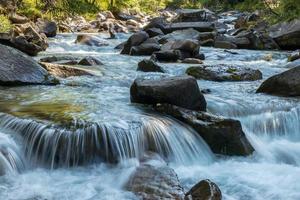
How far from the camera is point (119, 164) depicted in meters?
6.70

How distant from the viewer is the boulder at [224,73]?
1252cm

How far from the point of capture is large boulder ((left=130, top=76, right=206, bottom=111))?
8289mm

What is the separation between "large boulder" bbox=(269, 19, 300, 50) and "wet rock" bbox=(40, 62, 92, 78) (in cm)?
968

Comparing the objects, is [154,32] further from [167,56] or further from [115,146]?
[115,146]

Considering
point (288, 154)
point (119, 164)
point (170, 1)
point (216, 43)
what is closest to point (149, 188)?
point (119, 164)

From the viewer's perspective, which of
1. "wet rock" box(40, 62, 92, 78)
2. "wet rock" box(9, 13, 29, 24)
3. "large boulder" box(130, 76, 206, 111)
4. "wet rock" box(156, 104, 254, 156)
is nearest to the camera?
"wet rock" box(156, 104, 254, 156)

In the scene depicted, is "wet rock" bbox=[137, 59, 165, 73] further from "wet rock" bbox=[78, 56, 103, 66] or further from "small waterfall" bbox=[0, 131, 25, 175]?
"small waterfall" bbox=[0, 131, 25, 175]

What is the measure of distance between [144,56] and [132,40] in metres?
1.56

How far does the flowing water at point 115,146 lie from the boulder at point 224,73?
2512mm

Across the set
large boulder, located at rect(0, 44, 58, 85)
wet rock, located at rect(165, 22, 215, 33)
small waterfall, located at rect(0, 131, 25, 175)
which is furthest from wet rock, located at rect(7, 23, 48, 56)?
small waterfall, located at rect(0, 131, 25, 175)

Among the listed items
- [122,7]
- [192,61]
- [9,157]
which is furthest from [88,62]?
[122,7]

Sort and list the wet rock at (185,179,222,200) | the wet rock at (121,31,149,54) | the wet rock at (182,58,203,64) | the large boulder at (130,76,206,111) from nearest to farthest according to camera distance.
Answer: the wet rock at (185,179,222,200) → the large boulder at (130,76,206,111) → the wet rock at (182,58,203,64) → the wet rock at (121,31,149,54)

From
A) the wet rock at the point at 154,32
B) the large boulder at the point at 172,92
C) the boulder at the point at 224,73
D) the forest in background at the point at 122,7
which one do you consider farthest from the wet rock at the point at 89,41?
the large boulder at the point at 172,92

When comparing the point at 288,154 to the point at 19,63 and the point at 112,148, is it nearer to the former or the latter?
the point at 112,148
